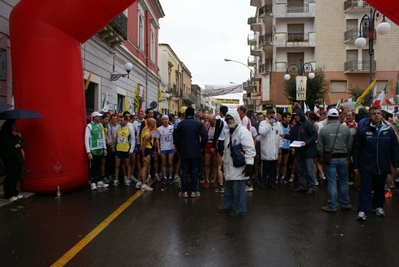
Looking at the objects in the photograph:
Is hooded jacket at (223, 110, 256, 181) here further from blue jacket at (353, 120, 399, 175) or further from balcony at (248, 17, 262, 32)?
balcony at (248, 17, 262, 32)

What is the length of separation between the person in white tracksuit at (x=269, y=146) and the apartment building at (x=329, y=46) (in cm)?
2853

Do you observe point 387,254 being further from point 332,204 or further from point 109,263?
point 109,263

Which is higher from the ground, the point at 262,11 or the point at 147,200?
the point at 262,11

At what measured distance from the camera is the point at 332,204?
20.7ft

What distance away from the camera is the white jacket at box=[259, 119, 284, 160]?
855 cm

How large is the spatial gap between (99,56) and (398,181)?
478 inches

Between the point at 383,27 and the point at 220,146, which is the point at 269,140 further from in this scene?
the point at 383,27

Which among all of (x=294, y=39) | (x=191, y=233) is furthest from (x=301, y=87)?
(x=294, y=39)

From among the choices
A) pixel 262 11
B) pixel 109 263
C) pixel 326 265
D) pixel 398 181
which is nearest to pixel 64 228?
pixel 109 263

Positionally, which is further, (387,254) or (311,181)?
(311,181)

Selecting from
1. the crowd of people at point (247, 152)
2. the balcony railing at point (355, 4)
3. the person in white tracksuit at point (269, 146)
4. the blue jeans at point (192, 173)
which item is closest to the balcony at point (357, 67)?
→ the balcony railing at point (355, 4)

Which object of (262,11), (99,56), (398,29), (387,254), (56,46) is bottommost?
(387,254)

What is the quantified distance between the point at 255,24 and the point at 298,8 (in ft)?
24.1

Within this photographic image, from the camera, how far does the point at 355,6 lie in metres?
35.2
